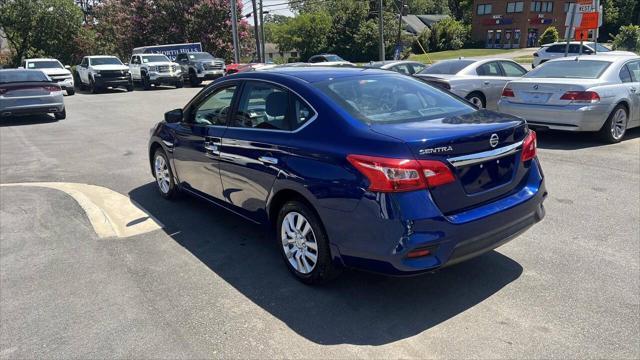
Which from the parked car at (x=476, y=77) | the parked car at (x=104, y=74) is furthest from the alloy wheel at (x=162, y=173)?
the parked car at (x=104, y=74)

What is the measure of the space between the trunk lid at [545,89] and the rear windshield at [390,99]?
4922mm

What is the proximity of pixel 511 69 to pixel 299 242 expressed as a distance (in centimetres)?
996

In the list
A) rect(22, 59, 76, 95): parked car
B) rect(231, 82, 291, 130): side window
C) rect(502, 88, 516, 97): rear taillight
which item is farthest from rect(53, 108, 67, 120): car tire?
rect(231, 82, 291, 130): side window

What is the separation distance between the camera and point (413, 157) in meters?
3.17

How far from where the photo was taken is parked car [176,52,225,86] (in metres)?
28.6

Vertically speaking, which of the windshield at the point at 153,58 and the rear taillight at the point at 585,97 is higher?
the windshield at the point at 153,58

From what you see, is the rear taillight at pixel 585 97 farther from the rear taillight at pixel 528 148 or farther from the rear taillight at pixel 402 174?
the rear taillight at pixel 402 174

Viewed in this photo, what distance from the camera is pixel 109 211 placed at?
6.09 m

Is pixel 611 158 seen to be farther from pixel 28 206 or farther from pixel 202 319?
pixel 28 206

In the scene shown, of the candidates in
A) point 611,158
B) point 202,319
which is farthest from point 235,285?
point 611,158

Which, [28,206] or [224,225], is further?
[28,206]

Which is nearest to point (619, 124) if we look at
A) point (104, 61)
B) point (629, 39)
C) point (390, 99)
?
point (390, 99)

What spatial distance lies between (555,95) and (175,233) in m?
6.71

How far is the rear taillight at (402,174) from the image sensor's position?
3156mm
